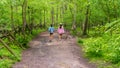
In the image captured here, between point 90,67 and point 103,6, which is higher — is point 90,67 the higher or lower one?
the lower one

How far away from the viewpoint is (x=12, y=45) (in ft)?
64.3

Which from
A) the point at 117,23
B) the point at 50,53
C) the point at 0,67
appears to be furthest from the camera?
the point at 50,53

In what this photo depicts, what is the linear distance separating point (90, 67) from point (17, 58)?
438 centimetres

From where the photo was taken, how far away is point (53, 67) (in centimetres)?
1374

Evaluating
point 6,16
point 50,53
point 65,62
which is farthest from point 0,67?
point 6,16

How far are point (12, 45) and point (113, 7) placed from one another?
25.5 feet

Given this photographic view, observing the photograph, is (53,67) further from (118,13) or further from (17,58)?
(118,13)

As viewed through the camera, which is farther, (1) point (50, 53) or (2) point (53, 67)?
(1) point (50, 53)

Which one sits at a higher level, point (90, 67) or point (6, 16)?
point (6, 16)


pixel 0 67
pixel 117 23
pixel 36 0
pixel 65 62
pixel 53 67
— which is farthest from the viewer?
pixel 36 0

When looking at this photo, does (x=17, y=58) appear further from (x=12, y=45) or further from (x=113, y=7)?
(x=113, y=7)

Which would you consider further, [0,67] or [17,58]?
[17,58]

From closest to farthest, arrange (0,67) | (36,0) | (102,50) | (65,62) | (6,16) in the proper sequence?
1. (0,67)
2. (65,62)
3. (102,50)
4. (6,16)
5. (36,0)

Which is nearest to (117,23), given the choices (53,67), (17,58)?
(53,67)
